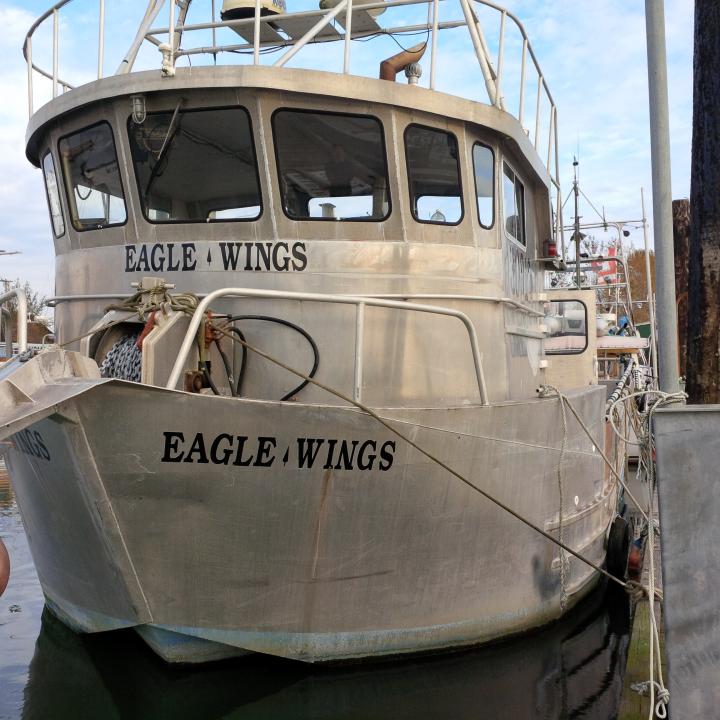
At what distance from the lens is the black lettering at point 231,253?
6086 millimetres

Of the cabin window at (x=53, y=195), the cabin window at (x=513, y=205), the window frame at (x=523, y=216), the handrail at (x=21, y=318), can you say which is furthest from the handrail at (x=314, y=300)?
the cabin window at (x=53, y=195)

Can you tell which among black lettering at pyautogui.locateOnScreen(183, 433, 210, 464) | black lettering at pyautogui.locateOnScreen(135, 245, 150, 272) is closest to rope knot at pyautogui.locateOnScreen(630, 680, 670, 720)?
black lettering at pyautogui.locateOnScreen(183, 433, 210, 464)

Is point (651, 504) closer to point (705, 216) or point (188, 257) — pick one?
point (705, 216)

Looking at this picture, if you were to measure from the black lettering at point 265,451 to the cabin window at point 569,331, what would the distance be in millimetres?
5839

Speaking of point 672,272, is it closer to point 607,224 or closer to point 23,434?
point 23,434

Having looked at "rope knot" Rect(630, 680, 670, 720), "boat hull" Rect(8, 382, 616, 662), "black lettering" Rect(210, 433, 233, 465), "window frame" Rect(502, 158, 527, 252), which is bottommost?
"rope knot" Rect(630, 680, 670, 720)

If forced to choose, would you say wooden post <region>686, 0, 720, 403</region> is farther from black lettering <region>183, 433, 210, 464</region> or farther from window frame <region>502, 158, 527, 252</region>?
black lettering <region>183, 433, 210, 464</region>

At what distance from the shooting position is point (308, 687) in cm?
560

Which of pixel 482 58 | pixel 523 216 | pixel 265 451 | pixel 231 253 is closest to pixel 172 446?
pixel 265 451

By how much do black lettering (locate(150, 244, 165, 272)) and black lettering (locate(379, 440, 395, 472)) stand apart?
2.21m

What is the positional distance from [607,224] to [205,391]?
13.8m

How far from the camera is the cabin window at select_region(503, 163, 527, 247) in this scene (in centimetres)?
716

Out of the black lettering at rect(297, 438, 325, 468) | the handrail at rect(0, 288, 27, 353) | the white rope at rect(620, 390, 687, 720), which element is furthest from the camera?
the handrail at rect(0, 288, 27, 353)

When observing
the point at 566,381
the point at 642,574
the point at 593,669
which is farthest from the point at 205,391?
the point at 566,381
